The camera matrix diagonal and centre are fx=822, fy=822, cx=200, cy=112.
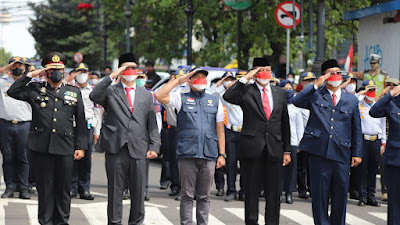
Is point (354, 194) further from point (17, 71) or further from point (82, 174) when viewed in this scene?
point (17, 71)

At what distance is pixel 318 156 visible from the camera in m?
10.0

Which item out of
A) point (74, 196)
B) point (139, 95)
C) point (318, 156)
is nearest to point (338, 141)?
point (318, 156)

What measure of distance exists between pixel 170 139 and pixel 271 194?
4581mm

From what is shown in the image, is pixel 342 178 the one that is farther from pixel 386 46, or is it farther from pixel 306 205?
pixel 386 46

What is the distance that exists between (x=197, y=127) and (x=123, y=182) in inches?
44.1

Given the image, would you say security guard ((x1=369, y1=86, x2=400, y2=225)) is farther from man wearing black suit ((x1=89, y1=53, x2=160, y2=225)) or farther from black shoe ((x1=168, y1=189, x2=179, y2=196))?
black shoe ((x1=168, y1=189, x2=179, y2=196))

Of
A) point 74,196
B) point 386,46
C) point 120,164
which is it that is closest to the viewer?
point 120,164

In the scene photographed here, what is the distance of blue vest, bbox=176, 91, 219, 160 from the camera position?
994 centimetres

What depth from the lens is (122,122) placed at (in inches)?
380

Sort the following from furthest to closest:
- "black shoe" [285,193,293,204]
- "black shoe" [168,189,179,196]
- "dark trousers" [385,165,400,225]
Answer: "black shoe" [168,189,179,196], "black shoe" [285,193,293,204], "dark trousers" [385,165,400,225]

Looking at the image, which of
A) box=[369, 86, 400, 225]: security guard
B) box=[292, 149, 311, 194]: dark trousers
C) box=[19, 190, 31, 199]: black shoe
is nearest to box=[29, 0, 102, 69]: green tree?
box=[292, 149, 311, 194]: dark trousers

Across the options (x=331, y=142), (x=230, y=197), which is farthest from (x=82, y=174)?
(x=331, y=142)

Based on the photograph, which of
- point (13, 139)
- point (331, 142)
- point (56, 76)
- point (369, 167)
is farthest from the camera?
point (369, 167)

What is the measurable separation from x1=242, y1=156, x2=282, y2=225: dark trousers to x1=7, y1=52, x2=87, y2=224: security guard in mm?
2099
